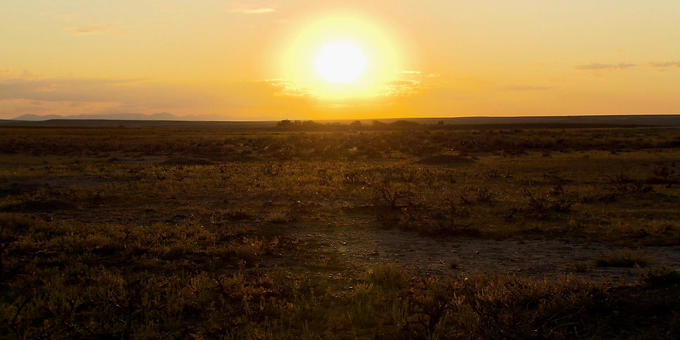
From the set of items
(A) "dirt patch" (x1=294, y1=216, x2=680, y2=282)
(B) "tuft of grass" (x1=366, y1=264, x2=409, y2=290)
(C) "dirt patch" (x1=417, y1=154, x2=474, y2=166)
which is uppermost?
(C) "dirt patch" (x1=417, y1=154, x2=474, y2=166)

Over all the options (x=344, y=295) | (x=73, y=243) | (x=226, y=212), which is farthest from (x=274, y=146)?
(x=344, y=295)

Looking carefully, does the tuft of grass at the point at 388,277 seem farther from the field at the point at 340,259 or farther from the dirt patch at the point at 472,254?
the dirt patch at the point at 472,254

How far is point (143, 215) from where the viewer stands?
51.2 feet

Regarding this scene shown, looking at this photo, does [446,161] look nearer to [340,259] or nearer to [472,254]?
[472,254]

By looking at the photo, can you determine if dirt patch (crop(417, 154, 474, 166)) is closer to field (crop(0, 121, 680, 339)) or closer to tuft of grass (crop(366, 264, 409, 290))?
field (crop(0, 121, 680, 339))

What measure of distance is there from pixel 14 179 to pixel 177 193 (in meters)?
10.4

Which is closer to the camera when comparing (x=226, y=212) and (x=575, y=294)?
(x=575, y=294)

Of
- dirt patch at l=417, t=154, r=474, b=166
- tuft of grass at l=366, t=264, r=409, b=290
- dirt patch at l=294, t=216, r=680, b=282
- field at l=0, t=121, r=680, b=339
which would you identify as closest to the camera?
field at l=0, t=121, r=680, b=339

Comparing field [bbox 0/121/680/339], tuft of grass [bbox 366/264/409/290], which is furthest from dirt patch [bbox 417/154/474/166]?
tuft of grass [bbox 366/264/409/290]

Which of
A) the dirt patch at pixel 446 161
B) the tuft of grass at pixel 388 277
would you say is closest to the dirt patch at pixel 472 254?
the tuft of grass at pixel 388 277

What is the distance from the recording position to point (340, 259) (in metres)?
10.8

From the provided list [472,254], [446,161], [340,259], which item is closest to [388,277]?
[340,259]

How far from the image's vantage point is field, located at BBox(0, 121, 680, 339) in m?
6.79

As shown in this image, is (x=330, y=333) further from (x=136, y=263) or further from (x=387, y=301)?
(x=136, y=263)
